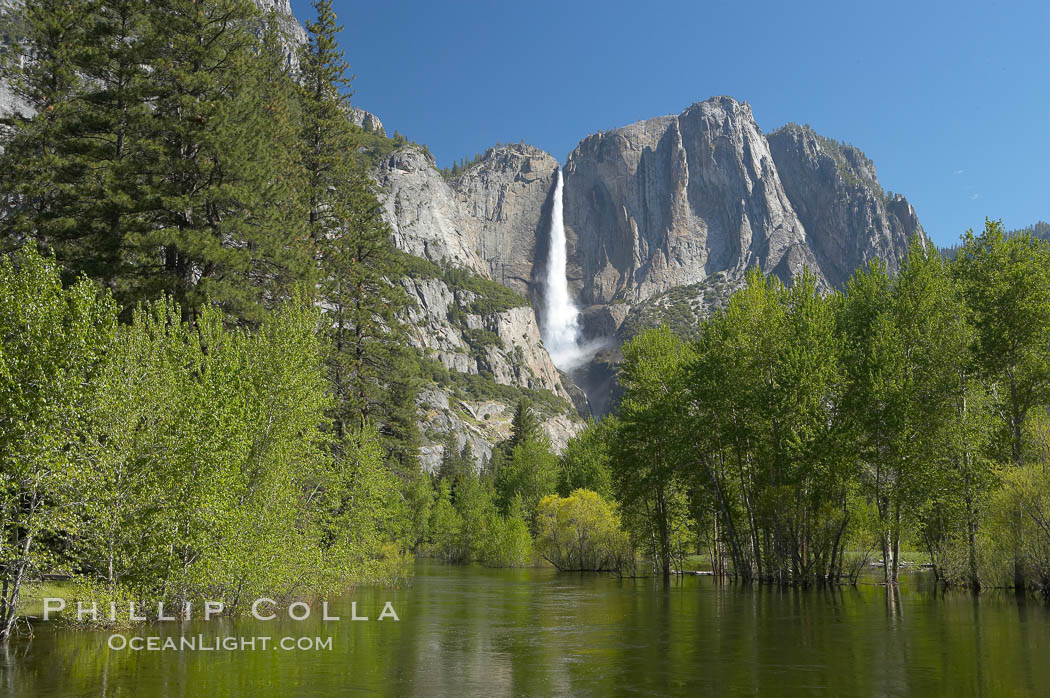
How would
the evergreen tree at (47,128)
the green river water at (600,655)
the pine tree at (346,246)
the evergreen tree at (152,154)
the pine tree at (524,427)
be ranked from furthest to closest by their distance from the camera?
the pine tree at (524,427) < the pine tree at (346,246) < the evergreen tree at (47,128) < the evergreen tree at (152,154) < the green river water at (600,655)

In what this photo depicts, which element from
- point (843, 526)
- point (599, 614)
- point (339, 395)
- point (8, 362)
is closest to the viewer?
point (8, 362)

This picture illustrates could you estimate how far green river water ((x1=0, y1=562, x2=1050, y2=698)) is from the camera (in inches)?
592

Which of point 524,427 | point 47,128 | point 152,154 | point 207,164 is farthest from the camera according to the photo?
point 524,427

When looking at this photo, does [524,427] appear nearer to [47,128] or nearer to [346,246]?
[346,246]

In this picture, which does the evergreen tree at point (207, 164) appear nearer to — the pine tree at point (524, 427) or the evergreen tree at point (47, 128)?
the evergreen tree at point (47, 128)

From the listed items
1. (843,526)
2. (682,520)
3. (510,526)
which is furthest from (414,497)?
(843,526)

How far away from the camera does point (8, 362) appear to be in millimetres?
18688

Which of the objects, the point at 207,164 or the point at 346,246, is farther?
the point at 346,246

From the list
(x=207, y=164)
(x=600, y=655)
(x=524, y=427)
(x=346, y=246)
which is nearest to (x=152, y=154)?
(x=207, y=164)

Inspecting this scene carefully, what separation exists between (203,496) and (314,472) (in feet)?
33.1

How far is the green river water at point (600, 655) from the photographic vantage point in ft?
49.3

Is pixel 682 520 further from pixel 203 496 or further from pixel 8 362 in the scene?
pixel 8 362

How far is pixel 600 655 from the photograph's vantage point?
19.8 m

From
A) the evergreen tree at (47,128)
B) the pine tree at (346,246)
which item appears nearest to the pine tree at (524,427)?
the pine tree at (346,246)
